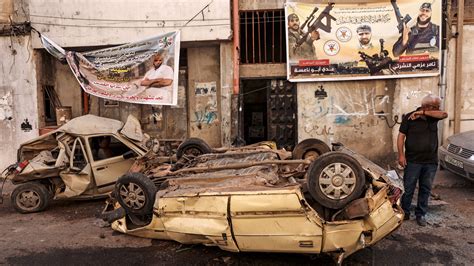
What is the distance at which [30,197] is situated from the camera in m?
6.31

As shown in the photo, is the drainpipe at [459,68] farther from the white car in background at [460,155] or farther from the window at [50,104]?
the window at [50,104]

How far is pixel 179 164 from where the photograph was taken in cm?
541

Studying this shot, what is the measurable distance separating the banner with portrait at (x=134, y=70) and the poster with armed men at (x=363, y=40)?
2.81m

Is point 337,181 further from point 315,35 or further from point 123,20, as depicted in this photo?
point 123,20

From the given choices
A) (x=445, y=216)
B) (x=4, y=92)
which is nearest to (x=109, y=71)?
(x=4, y=92)

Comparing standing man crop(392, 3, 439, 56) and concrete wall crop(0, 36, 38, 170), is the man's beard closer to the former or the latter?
standing man crop(392, 3, 439, 56)

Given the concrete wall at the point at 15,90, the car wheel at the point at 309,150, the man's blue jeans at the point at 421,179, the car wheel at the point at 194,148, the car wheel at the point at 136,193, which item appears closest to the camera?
the car wheel at the point at 136,193

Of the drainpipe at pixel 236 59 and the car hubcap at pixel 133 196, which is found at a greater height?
the drainpipe at pixel 236 59

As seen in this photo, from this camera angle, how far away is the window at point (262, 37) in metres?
9.02

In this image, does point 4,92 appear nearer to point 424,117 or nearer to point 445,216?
point 424,117

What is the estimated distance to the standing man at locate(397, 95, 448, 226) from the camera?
200 inches

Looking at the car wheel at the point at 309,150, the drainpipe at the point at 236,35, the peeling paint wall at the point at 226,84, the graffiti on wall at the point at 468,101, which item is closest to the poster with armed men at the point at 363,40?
the graffiti on wall at the point at 468,101

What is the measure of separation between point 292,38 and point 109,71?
447 centimetres

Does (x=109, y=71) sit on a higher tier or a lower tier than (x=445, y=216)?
higher
